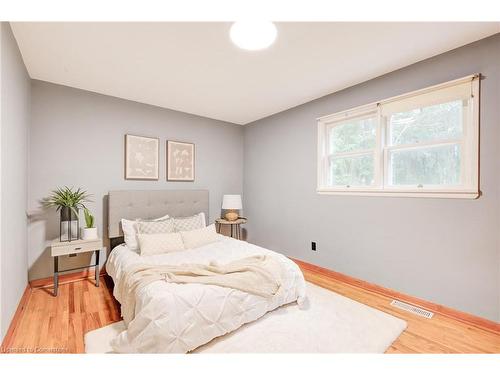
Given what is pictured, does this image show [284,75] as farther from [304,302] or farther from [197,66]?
[304,302]

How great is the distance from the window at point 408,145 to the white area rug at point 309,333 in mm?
1278

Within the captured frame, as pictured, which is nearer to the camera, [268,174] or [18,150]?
[18,150]

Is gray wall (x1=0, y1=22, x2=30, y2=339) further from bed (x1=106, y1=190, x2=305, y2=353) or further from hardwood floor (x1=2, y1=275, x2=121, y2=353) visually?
bed (x1=106, y1=190, x2=305, y2=353)

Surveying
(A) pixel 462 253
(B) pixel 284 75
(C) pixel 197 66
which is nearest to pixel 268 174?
(B) pixel 284 75

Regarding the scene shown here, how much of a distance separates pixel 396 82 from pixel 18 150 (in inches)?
144

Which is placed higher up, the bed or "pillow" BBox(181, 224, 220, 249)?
"pillow" BBox(181, 224, 220, 249)

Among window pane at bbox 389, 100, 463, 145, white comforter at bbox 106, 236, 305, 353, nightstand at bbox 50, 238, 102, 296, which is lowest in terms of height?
white comforter at bbox 106, 236, 305, 353

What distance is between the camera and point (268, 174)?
3998 mm

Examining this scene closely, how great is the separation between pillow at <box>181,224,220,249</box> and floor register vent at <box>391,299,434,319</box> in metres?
2.08

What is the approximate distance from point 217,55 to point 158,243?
2.01 meters

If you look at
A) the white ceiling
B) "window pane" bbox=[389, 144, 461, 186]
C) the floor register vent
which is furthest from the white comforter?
the white ceiling

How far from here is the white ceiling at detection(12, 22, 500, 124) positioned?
1.78 metres
